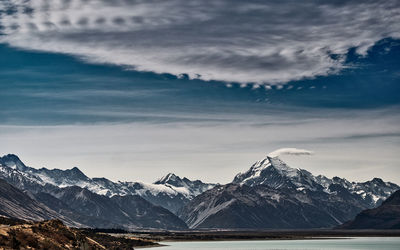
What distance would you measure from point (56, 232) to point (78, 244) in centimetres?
534

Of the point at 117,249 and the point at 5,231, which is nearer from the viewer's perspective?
the point at 5,231

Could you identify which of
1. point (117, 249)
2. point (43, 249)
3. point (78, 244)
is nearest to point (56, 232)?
point (78, 244)

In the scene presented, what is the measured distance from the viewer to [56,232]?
4596 inches

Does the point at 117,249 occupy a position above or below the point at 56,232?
below

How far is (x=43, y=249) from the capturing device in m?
94.7

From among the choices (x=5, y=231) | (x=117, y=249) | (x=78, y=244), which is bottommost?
(x=117, y=249)

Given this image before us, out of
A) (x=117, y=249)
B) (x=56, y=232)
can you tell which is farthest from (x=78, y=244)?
(x=117, y=249)

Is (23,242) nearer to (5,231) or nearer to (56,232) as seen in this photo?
(5,231)

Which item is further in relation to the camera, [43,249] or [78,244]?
[78,244]

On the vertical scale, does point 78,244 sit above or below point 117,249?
above

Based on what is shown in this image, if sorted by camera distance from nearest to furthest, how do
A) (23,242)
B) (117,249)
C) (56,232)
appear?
(23,242) < (56,232) < (117,249)

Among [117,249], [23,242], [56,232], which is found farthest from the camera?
[117,249]

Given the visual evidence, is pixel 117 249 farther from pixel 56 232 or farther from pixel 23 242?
pixel 23 242

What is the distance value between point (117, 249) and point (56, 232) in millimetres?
63862
